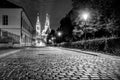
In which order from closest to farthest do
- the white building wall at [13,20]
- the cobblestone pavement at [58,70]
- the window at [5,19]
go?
the cobblestone pavement at [58,70] → the white building wall at [13,20] → the window at [5,19]

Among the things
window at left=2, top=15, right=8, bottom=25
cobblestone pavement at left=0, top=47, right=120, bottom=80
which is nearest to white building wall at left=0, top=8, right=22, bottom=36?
window at left=2, top=15, right=8, bottom=25

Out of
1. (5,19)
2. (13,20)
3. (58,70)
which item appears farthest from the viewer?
(5,19)

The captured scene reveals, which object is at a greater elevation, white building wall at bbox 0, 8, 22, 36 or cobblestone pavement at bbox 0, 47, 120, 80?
white building wall at bbox 0, 8, 22, 36

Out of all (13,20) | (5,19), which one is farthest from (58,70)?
(5,19)

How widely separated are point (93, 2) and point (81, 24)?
5.75m

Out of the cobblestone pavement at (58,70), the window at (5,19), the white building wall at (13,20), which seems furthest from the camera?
the window at (5,19)

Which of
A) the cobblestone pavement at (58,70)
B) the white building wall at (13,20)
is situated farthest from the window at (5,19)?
the cobblestone pavement at (58,70)

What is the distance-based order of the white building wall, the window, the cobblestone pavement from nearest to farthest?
1. the cobblestone pavement
2. the white building wall
3. the window

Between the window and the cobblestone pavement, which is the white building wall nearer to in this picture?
the window

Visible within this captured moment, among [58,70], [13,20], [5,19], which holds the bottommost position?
[58,70]

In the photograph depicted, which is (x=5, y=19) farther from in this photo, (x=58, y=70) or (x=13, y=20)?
(x=58, y=70)

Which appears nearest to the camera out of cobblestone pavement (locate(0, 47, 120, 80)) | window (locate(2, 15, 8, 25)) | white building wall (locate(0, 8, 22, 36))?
cobblestone pavement (locate(0, 47, 120, 80))

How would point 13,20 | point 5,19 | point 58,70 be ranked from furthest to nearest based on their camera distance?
point 5,19, point 13,20, point 58,70

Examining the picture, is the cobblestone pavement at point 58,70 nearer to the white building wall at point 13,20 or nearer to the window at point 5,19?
the white building wall at point 13,20
